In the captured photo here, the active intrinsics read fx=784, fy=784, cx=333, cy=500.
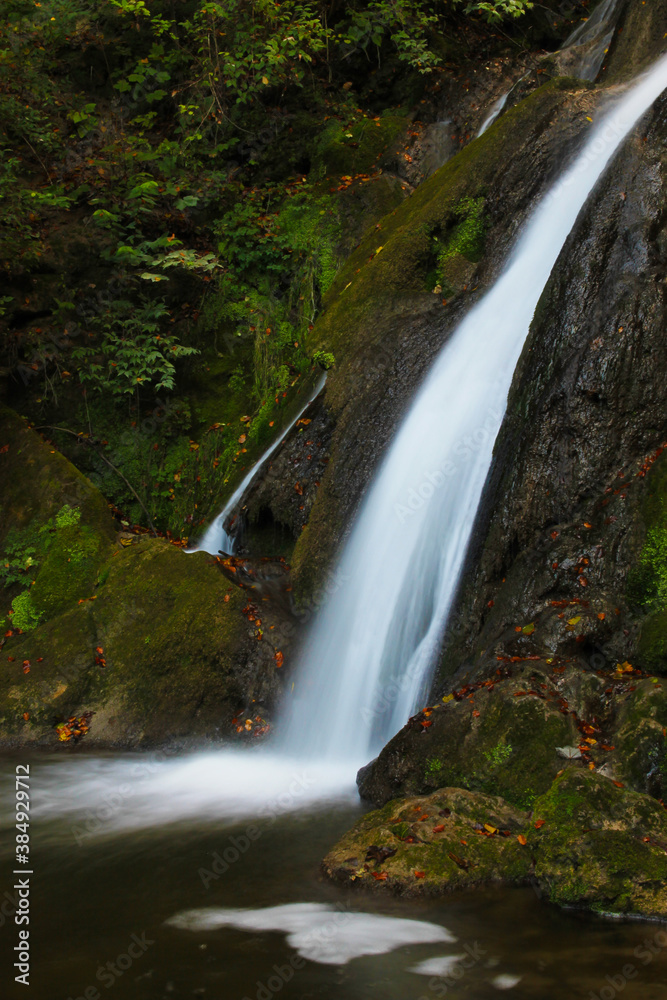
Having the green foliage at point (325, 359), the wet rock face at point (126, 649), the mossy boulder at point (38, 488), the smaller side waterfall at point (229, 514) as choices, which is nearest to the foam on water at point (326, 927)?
the wet rock face at point (126, 649)

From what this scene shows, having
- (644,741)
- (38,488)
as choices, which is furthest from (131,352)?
(644,741)

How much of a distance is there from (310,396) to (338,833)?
15.8ft

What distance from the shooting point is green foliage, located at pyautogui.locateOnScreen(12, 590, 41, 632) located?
7.86 m

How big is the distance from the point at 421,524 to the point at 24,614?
13.8 ft

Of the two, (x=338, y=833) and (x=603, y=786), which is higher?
(x=603, y=786)

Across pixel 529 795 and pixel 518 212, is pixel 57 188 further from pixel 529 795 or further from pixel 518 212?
pixel 529 795

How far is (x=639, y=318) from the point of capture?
564 cm

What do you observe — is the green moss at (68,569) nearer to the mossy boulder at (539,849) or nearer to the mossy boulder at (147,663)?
the mossy boulder at (147,663)

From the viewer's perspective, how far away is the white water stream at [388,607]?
545 cm

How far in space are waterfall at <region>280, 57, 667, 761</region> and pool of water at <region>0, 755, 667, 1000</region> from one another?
1700mm

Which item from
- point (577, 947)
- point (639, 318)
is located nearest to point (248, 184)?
point (639, 318)

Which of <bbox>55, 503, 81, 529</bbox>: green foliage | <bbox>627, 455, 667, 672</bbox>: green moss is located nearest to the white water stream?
<bbox>627, 455, 667, 672</bbox>: green moss

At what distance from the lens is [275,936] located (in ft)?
11.0

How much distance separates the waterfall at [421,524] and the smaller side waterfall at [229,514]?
4.76 feet
